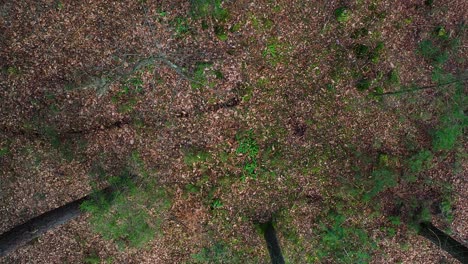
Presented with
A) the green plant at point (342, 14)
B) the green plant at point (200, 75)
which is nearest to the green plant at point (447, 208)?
the green plant at point (342, 14)

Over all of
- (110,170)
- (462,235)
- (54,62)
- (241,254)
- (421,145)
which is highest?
(421,145)

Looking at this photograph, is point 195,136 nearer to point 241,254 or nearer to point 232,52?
point 232,52

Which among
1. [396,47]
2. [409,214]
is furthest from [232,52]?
[409,214]

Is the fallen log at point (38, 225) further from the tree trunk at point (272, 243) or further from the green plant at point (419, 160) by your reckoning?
the green plant at point (419, 160)

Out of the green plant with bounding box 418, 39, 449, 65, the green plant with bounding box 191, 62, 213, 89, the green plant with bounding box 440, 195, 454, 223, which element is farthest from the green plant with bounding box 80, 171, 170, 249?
the green plant with bounding box 418, 39, 449, 65

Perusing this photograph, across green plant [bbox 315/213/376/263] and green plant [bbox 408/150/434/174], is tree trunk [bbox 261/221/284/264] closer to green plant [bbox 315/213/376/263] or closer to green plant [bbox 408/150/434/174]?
green plant [bbox 315/213/376/263]

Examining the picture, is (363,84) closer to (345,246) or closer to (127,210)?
(345,246)

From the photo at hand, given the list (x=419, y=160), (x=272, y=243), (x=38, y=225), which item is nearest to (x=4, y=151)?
(x=38, y=225)
